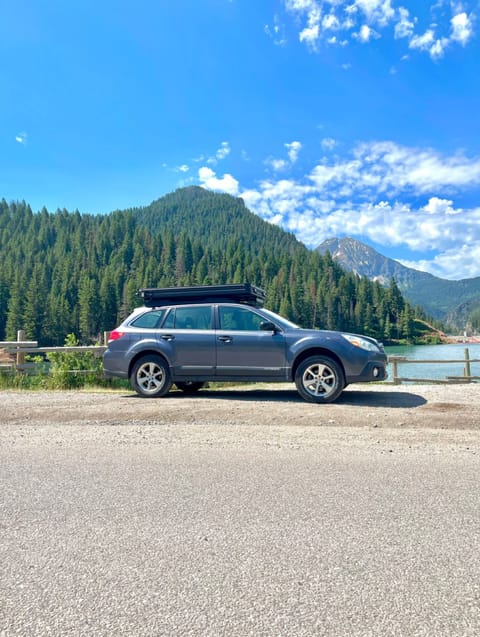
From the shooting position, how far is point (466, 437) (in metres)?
5.43

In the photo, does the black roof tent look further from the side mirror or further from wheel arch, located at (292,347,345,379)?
wheel arch, located at (292,347,345,379)

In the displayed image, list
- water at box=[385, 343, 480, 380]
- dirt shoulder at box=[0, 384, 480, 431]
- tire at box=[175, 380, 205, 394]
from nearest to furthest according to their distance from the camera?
dirt shoulder at box=[0, 384, 480, 431] < tire at box=[175, 380, 205, 394] < water at box=[385, 343, 480, 380]

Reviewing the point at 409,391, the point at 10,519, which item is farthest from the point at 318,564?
the point at 409,391

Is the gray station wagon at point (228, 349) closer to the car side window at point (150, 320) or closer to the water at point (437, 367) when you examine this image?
the car side window at point (150, 320)

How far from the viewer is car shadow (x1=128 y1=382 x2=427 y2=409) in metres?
8.01

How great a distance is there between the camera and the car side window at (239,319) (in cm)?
876

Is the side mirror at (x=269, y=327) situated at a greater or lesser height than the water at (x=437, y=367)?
greater

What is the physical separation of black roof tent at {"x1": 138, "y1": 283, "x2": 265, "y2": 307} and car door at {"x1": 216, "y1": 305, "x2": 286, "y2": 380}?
26.1 inches

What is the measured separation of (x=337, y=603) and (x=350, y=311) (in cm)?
13929

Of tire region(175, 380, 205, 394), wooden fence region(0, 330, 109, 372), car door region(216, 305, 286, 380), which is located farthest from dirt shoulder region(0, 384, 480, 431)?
wooden fence region(0, 330, 109, 372)

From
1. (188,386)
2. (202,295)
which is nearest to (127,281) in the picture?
(188,386)

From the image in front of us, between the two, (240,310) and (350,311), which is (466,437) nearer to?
(240,310)

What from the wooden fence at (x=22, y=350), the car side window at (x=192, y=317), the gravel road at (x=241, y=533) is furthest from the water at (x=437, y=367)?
the gravel road at (x=241, y=533)

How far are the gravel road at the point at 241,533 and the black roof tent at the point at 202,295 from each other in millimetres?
4231
